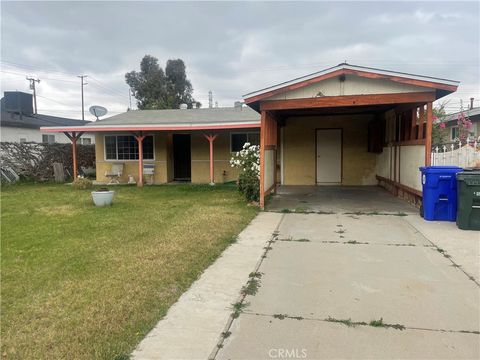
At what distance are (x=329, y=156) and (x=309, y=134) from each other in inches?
42.6

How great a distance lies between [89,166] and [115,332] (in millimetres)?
16368

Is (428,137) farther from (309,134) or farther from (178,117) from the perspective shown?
(178,117)

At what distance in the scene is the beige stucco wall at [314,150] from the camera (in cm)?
1250

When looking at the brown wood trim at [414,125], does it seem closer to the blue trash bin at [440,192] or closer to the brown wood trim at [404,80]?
the brown wood trim at [404,80]

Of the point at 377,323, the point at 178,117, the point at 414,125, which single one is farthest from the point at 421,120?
the point at 178,117

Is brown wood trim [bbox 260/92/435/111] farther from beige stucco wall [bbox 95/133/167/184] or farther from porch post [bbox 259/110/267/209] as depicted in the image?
beige stucco wall [bbox 95/133/167/184]

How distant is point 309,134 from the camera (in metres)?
12.8

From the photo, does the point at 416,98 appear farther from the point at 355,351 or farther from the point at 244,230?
the point at 355,351

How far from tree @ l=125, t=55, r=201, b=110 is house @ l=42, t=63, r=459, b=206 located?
20.8 meters

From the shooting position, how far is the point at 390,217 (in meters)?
6.98

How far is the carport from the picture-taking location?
23.4 ft

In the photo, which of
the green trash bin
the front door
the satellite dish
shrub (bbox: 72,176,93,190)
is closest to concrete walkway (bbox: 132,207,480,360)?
the green trash bin

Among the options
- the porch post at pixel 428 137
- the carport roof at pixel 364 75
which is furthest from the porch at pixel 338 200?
the carport roof at pixel 364 75

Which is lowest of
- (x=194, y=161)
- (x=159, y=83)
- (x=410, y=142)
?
(x=194, y=161)
